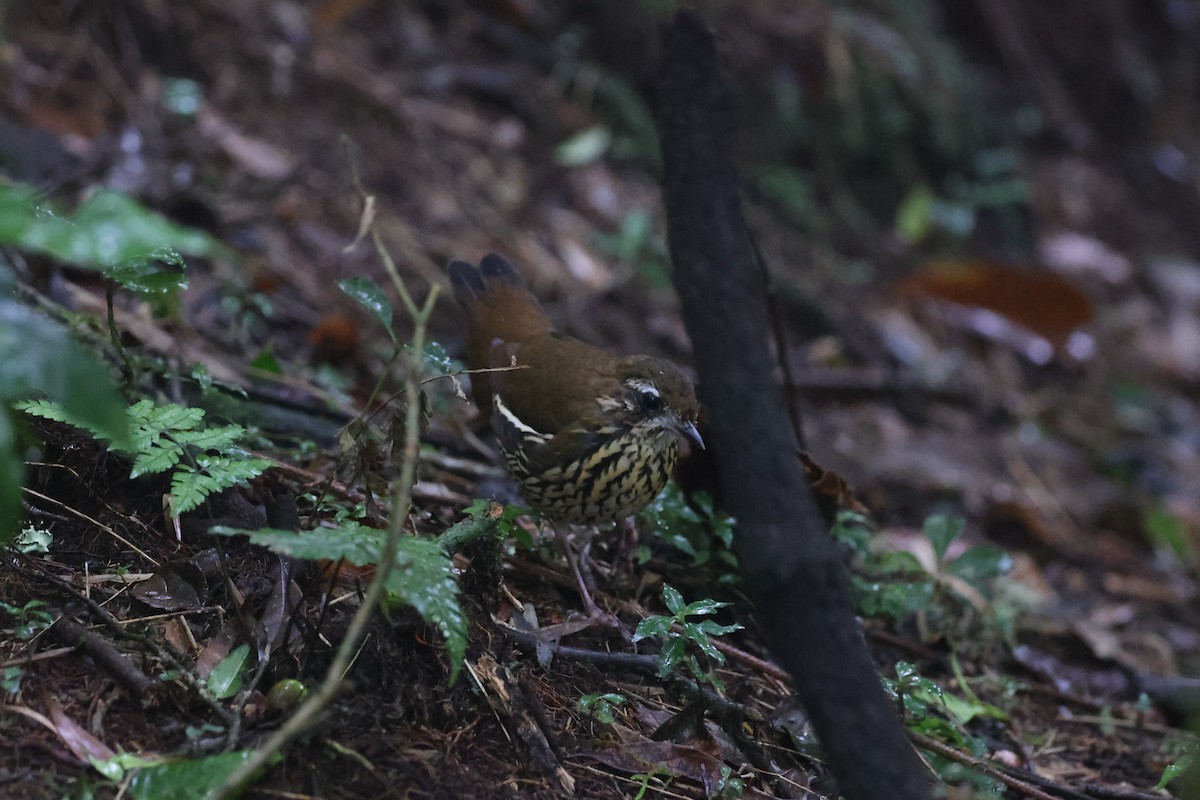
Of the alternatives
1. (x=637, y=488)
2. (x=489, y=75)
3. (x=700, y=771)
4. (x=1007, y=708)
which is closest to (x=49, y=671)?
(x=700, y=771)

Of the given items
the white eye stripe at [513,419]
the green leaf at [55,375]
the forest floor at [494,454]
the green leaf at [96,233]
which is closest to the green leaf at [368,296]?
the forest floor at [494,454]

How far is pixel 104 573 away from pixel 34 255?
5.74ft

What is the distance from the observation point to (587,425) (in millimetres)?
3486

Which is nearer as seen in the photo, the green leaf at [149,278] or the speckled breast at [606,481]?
the green leaf at [149,278]

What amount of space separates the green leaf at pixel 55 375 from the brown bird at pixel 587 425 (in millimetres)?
1681

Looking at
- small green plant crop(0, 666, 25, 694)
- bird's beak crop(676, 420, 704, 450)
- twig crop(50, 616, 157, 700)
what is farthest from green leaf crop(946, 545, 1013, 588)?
small green plant crop(0, 666, 25, 694)

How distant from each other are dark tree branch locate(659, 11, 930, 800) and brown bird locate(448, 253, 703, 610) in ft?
3.15

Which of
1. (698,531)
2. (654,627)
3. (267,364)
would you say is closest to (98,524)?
(267,364)

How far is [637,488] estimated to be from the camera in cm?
331

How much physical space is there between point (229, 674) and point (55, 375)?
99 cm

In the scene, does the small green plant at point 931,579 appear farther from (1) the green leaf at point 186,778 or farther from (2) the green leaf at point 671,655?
(1) the green leaf at point 186,778

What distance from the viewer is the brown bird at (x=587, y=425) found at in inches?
131

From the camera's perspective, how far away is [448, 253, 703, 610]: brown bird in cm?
334

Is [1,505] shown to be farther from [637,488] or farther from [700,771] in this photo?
[637,488]
